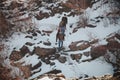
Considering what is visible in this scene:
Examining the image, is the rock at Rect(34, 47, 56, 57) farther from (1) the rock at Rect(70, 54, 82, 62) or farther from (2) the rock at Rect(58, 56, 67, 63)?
(1) the rock at Rect(70, 54, 82, 62)

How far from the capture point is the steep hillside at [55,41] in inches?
455

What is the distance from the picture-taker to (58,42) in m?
12.5

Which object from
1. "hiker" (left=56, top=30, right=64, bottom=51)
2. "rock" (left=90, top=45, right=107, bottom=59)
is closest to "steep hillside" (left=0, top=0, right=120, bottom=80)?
"rock" (left=90, top=45, right=107, bottom=59)

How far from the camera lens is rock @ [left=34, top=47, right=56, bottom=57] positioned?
12.1 m

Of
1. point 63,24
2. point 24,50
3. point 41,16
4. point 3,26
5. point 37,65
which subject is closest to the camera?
point 37,65

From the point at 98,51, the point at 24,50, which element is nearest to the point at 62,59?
the point at 98,51

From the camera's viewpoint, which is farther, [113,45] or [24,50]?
[24,50]

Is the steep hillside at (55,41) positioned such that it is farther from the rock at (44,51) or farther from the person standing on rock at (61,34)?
the person standing on rock at (61,34)

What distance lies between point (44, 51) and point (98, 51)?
5.97ft

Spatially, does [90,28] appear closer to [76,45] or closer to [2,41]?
[76,45]

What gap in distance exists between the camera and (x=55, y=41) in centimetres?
1256

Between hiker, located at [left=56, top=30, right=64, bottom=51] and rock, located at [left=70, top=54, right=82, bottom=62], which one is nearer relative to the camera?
rock, located at [left=70, top=54, right=82, bottom=62]

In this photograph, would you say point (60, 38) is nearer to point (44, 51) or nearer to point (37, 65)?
point (44, 51)

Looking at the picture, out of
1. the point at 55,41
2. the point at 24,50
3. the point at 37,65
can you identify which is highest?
the point at 55,41
